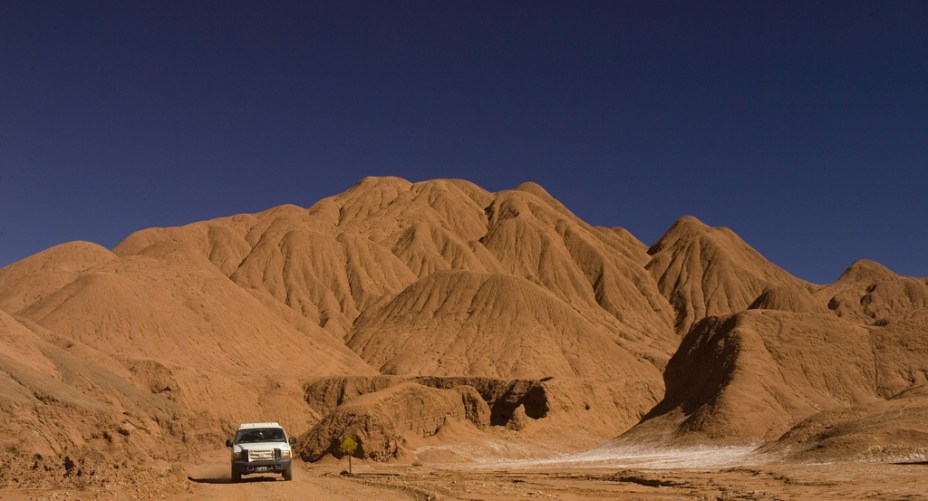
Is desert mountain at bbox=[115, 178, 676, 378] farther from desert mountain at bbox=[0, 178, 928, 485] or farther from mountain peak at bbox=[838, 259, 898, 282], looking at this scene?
mountain peak at bbox=[838, 259, 898, 282]

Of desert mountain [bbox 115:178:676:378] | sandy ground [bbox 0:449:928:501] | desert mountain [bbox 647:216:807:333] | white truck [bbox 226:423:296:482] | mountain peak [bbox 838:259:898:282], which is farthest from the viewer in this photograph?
mountain peak [bbox 838:259:898:282]

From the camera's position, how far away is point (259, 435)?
23.5m

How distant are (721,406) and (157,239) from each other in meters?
104

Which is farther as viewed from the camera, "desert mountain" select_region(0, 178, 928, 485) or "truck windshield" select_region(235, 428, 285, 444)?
"desert mountain" select_region(0, 178, 928, 485)

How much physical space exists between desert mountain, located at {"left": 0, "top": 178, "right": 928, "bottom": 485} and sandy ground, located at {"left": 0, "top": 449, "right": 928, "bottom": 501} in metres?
2.82

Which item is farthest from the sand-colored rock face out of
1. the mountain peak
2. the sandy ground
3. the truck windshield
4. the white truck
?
the mountain peak

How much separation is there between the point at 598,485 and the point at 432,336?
70.9m

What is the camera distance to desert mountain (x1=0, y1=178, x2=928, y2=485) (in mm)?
38438

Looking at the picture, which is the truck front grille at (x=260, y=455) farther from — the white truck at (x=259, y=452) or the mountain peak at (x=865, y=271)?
the mountain peak at (x=865, y=271)

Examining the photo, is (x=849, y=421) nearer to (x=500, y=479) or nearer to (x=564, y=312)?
(x=500, y=479)

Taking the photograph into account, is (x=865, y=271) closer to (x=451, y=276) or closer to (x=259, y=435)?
(x=451, y=276)

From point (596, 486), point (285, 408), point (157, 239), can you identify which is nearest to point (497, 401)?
point (285, 408)

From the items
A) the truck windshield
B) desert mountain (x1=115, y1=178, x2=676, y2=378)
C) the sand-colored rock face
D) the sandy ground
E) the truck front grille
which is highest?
desert mountain (x1=115, y1=178, x2=676, y2=378)

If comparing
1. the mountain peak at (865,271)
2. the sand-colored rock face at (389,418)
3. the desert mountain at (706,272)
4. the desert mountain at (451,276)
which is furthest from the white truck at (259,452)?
the mountain peak at (865,271)
